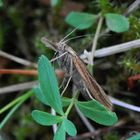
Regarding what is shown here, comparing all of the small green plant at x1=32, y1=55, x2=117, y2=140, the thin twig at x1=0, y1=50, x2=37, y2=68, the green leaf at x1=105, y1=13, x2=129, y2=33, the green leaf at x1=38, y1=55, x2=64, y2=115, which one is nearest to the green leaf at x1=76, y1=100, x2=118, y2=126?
the small green plant at x1=32, y1=55, x2=117, y2=140

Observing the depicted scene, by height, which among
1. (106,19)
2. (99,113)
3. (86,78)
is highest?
(106,19)

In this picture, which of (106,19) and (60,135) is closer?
(60,135)

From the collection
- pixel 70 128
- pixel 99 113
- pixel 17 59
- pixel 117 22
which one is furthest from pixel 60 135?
pixel 17 59

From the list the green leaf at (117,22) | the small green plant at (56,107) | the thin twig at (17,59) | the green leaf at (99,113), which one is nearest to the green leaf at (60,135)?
the small green plant at (56,107)

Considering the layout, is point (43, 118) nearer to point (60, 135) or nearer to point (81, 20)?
point (60, 135)

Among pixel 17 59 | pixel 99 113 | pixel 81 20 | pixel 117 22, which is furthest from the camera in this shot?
pixel 17 59

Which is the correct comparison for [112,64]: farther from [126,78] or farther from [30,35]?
[30,35]
